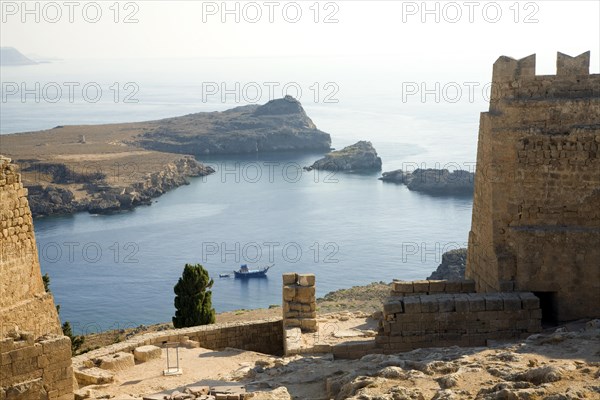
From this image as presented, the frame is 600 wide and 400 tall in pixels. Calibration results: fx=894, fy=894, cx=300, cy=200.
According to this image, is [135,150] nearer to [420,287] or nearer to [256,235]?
[256,235]

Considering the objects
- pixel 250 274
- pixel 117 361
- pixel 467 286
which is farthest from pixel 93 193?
pixel 117 361

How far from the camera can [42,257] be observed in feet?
223

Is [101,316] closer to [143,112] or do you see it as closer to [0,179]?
[0,179]

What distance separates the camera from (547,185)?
518 inches

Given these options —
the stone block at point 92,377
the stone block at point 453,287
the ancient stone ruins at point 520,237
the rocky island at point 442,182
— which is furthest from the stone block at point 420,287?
the rocky island at point 442,182

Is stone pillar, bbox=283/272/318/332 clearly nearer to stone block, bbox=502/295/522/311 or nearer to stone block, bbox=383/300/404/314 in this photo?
stone block, bbox=383/300/404/314

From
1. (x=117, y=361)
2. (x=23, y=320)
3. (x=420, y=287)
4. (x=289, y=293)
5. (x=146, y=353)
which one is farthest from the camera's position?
(x=289, y=293)

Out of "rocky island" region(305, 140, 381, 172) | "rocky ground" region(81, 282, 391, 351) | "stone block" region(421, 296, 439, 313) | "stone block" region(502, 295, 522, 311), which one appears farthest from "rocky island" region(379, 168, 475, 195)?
"stone block" region(421, 296, 439, 313)

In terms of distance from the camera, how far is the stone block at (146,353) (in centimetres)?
1309

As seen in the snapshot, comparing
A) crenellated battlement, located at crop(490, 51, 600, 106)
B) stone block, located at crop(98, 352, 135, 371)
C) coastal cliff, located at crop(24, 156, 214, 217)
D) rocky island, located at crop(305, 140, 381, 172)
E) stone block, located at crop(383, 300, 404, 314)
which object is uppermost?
crenellated battlement, located at crop(490, 51, 600, 106)

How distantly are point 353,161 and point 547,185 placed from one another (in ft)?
296

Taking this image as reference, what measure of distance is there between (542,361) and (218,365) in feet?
16.4

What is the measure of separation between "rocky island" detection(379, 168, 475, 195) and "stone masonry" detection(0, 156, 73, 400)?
243ft

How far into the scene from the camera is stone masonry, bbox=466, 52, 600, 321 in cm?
1298
